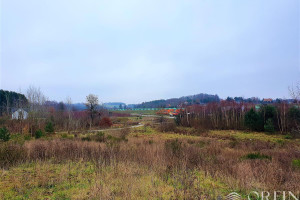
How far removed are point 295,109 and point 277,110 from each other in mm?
2036

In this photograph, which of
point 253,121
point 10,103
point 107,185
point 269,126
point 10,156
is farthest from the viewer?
point 10,103

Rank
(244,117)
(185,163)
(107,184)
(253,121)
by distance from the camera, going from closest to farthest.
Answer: (107,184) < (185,163) < (253,121) < (244,117)

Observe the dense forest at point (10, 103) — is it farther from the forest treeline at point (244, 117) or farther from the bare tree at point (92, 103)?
the forest treeline at point (244, 117)

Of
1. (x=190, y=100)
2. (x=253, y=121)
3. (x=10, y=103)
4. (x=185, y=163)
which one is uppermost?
(x=190, y=100)

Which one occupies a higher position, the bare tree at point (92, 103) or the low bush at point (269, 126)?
the bare tree at point (92, 103)

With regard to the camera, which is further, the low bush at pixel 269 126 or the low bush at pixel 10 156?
the low bush at pixel 269 126

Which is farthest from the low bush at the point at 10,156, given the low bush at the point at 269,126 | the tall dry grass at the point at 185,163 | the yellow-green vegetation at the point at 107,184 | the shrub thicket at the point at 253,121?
the shrub thicket at the point at 253,121

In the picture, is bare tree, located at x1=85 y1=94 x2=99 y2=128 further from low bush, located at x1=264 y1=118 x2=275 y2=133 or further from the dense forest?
low bush, located at x1=264 y1=118 x2=275 y2=133

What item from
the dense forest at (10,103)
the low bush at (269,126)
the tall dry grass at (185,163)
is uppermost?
the dense forest at (10,103)

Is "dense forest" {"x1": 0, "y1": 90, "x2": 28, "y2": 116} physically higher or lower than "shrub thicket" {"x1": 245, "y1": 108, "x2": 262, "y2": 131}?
higher

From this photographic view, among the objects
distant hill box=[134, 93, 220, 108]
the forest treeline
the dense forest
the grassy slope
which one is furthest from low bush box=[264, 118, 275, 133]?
the dense forest

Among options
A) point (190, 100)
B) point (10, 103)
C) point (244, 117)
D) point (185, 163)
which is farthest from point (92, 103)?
point (190, 100)

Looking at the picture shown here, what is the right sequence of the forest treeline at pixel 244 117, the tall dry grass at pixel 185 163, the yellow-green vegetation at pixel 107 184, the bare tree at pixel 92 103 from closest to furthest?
the yellow-green vegetation at pixel 107 184, the tall dry grass at pixel 185 163, the forest treeline at pixel 244 117, the bare tree at pixel 92 103

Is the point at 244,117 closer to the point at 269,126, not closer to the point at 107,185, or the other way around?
the point at 269,126
